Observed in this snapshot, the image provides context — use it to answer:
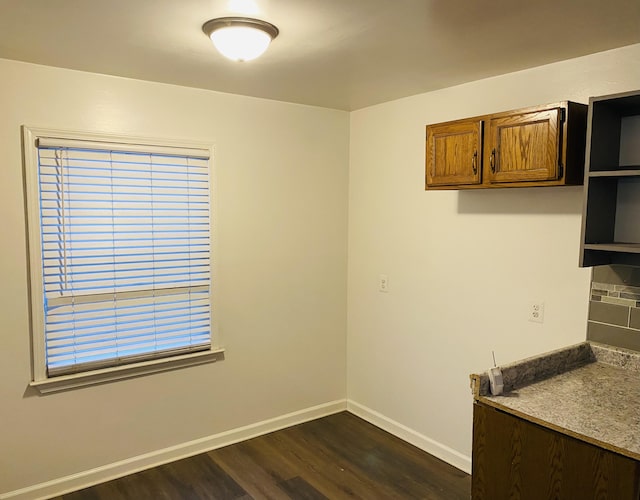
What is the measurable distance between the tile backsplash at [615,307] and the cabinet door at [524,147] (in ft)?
1.87

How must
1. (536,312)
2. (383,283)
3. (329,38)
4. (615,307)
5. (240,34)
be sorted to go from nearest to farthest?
(240,34) < (329,38) < (615,307) < (536,312) < (383,283)

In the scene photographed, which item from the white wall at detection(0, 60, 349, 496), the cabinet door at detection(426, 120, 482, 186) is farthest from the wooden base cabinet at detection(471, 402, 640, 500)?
the white wall at detection(0, 60, 349, 496)

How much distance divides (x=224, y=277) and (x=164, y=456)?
1220 millimetres

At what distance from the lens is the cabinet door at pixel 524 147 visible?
227 cm

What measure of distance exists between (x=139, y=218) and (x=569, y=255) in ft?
8.05

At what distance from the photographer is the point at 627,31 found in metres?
2.08

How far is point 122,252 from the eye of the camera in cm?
295

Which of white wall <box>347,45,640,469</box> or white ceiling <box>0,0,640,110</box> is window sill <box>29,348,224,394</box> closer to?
white wall <box>347,45,640,469</box>

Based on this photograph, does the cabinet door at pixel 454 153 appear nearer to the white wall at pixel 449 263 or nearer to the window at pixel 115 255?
the white wall at pixel 449 263

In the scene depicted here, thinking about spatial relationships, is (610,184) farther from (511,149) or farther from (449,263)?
(449,263)

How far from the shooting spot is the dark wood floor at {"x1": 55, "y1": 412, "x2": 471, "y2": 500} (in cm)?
286

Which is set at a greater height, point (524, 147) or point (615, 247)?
point (524, 147)

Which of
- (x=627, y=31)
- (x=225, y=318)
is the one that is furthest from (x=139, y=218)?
(x=627, y=31)

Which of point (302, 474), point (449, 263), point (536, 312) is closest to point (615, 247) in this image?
point (536, 312)
